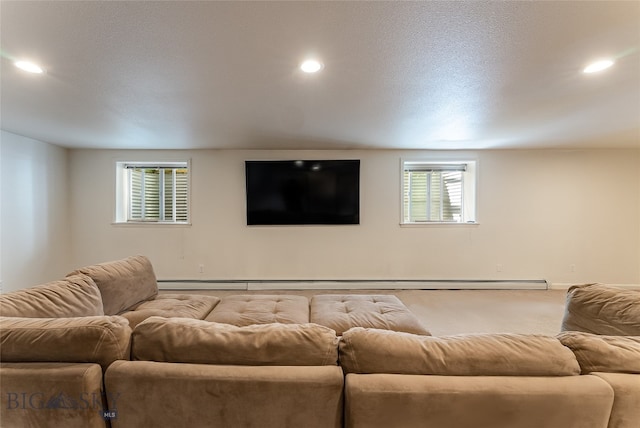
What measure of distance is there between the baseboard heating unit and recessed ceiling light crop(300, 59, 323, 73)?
3040 millimetres

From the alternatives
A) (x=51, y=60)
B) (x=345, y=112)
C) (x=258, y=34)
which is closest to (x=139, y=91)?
(x=51, y=60)

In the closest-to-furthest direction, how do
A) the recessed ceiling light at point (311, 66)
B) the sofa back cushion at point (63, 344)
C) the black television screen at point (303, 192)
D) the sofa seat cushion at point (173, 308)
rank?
the sofa back cushion at point (63, 344), the recessed ceiling light at point (311, 66), the sofa seat cushion at point (173, 308), the black television screen at point (303, 192)

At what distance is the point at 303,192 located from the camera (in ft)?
13.1

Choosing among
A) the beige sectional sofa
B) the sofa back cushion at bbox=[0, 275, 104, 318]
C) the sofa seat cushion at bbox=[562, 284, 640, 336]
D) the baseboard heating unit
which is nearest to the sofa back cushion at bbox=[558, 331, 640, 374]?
the beige sectional sofa

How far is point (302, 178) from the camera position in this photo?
13.0 feet

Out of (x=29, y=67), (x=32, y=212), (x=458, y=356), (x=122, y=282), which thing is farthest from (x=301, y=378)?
(x=32, y=212)

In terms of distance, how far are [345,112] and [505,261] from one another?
354 centimetres

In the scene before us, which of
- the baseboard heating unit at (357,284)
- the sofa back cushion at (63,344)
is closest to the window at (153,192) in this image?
the baseboard heating unit at (357,284)

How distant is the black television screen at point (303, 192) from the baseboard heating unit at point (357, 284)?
0.93 metres

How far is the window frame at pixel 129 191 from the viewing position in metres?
4.03

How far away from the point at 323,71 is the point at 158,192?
3641 millimetres

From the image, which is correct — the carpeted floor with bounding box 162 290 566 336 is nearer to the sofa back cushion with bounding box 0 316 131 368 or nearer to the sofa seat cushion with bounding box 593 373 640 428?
the sofa seat cushion with bounding box 593 373 640 428

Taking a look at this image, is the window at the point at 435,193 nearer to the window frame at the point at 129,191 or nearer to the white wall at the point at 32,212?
the window frame at the point at 129,191

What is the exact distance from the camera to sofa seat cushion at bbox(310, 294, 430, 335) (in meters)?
1.78
